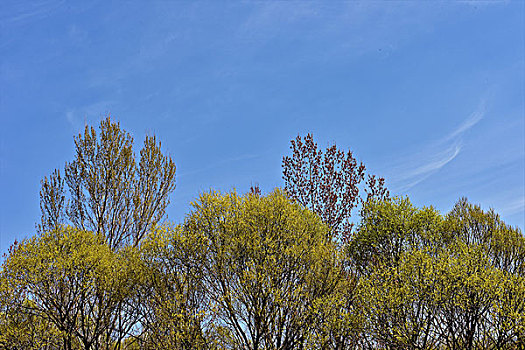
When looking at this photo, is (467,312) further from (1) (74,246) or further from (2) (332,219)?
(1) (74,246)

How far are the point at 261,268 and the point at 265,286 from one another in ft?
2.24

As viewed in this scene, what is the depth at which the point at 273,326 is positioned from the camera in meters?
16.2

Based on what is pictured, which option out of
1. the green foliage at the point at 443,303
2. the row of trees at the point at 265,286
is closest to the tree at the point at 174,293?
the row of trees at the point at 265,286

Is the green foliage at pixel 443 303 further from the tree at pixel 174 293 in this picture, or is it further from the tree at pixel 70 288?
the tree at pixel 70 288

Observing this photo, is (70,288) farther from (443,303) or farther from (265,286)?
(443,303)

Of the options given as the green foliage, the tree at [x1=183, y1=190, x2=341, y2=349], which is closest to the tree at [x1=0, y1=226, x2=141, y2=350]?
the tree at [x1=183, y1=190, x2=341, y2=349]

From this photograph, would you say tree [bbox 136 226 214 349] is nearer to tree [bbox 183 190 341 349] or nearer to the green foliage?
tree [bbox 183 190 341 349]

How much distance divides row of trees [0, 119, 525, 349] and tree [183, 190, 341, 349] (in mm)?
51

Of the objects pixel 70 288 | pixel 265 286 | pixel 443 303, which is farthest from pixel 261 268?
pixel 70 288

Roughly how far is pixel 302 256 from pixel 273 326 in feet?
9.63

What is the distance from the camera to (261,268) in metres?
16.4

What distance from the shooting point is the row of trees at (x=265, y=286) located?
607 inches

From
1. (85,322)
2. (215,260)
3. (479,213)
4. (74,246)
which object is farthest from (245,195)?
(479,213)

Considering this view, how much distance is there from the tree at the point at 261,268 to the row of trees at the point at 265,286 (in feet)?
0.17
